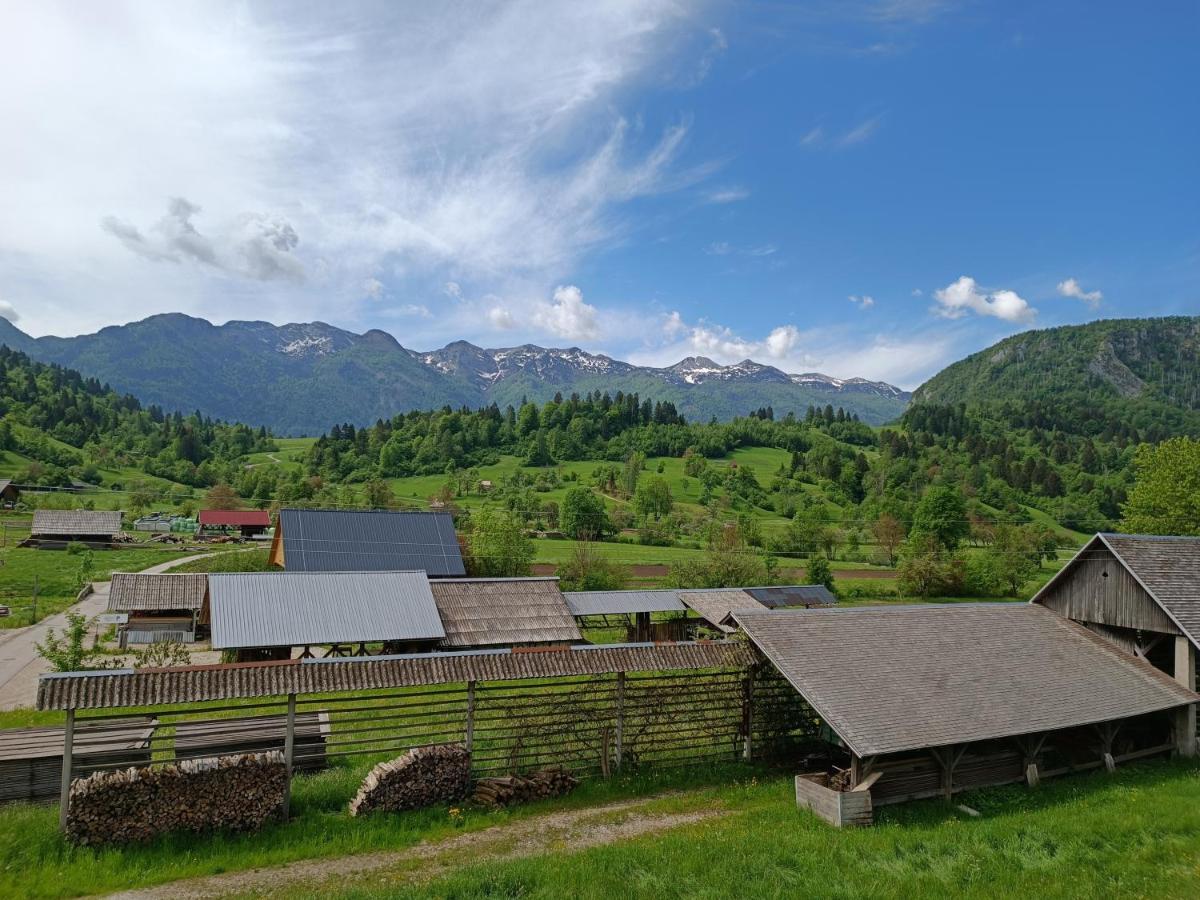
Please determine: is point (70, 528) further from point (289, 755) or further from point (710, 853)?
point (710, 853)

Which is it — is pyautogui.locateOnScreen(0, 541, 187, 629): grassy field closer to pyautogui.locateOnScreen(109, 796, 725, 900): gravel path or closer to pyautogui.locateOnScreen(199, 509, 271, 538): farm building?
pyautogui.locateOnScreen(199, 509, 271, 538): farm building

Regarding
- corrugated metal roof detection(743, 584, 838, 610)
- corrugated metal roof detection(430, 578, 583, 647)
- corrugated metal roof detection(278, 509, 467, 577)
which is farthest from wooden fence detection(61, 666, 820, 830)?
corrugated metal roof detection(743, 584, 838, 610)

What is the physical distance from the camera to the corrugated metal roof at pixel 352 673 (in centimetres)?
1144

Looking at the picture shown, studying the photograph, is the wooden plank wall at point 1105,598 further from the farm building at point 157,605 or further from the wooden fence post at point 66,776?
the farm building at point 157,605

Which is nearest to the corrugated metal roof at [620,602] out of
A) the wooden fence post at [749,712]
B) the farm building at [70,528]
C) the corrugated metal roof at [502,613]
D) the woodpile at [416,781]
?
the corrugated metal roof at [502,613]

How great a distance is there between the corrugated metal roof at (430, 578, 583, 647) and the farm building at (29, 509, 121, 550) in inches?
2457

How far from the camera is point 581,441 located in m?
166

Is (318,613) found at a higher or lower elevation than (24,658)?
higher

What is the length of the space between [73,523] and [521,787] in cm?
7906

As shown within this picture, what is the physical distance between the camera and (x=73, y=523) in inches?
2872

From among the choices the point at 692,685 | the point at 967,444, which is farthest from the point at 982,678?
the point at 967,444

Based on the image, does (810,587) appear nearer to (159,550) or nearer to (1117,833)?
(1117,833)

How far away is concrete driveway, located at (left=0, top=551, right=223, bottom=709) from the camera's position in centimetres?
2373

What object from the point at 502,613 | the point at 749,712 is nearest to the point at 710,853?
the point at 749,712
